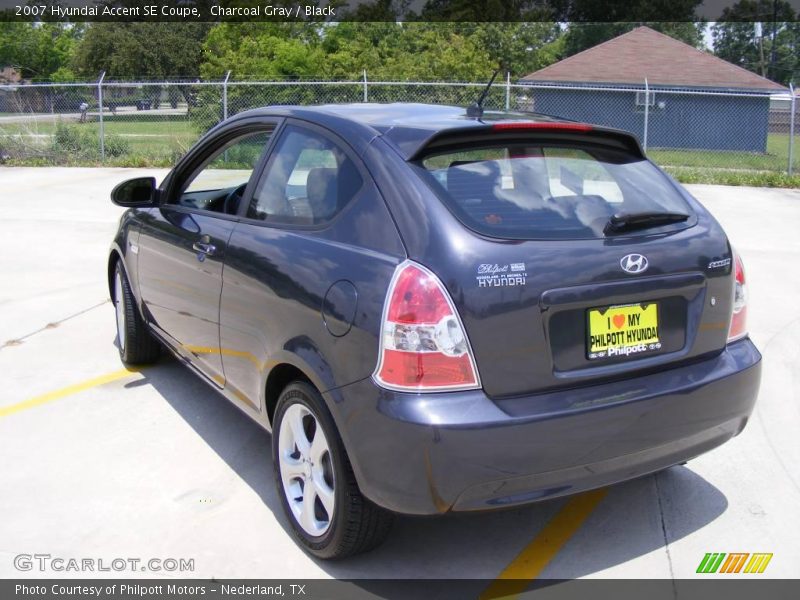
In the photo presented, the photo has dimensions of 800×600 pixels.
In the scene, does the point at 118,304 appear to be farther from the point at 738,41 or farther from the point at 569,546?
the point at 738,41

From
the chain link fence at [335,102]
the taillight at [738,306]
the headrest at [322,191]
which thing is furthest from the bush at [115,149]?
the taillight at [738,306]

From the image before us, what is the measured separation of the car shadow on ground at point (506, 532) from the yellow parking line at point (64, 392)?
4.43 ft

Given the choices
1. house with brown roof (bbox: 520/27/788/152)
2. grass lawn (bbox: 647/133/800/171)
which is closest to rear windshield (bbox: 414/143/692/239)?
grass lawn (bbox: 647/133/800/171)

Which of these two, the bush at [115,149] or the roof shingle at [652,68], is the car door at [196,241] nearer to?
Answer: the bush at [115,149]

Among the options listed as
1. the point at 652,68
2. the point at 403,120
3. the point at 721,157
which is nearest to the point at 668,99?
the point at 652,68

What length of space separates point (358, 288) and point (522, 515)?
144cm

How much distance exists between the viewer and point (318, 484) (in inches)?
132

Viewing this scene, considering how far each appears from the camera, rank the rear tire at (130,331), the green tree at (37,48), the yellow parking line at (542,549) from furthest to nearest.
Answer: the green tree at (37,48) → the rear tire at (130,331) → the yellow parking line at (542,549)

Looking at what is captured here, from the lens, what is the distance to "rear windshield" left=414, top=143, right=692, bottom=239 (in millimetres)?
3145

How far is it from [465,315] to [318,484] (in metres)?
0.96

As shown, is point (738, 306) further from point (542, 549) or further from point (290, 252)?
point (290, 252)

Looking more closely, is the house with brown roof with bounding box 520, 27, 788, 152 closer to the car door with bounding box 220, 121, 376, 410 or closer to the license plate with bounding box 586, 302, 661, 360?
the car door with bounding box 220, 121, 376, 410

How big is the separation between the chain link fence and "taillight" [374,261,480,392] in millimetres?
9117

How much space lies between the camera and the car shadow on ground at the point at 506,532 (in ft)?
11.1
